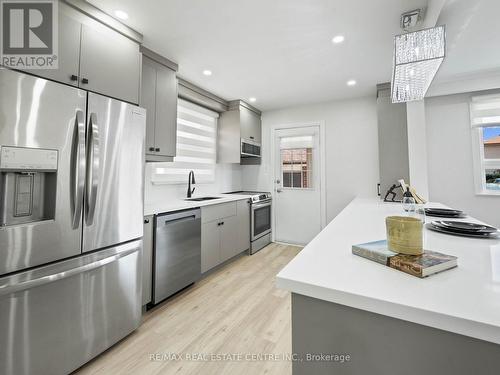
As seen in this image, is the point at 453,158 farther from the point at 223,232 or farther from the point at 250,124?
the point at 223,232

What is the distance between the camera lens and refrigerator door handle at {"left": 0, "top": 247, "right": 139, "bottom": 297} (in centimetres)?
113

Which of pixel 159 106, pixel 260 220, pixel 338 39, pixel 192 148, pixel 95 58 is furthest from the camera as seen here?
pixel 260 220

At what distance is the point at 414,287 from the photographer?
590 mm

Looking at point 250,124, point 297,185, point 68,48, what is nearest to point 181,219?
point 68,48

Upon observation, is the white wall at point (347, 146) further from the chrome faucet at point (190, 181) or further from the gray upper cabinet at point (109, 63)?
the gray upper cabinet at point (109, 63)

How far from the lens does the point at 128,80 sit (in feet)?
5.92

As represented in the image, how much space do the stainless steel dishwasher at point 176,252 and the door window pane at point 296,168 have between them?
2.09 m

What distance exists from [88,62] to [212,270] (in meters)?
2.47

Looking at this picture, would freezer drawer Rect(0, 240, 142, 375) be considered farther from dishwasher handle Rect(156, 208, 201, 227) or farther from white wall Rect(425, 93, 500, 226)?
white wall Rect(425, 93, 500, 226)

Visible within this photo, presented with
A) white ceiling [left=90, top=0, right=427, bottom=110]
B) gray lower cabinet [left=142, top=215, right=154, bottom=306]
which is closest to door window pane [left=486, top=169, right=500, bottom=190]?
white ceiling [left=90, top=0, right=427, bottom=110]

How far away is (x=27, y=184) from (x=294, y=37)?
2274 mm

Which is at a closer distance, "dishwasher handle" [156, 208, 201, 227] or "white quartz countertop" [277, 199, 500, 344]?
"white quartz countertop" [277, 199, 500, 344]

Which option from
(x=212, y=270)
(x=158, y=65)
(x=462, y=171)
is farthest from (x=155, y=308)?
(x=462, y=171)

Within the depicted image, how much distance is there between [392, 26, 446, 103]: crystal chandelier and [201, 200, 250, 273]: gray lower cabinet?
2.22 meters
